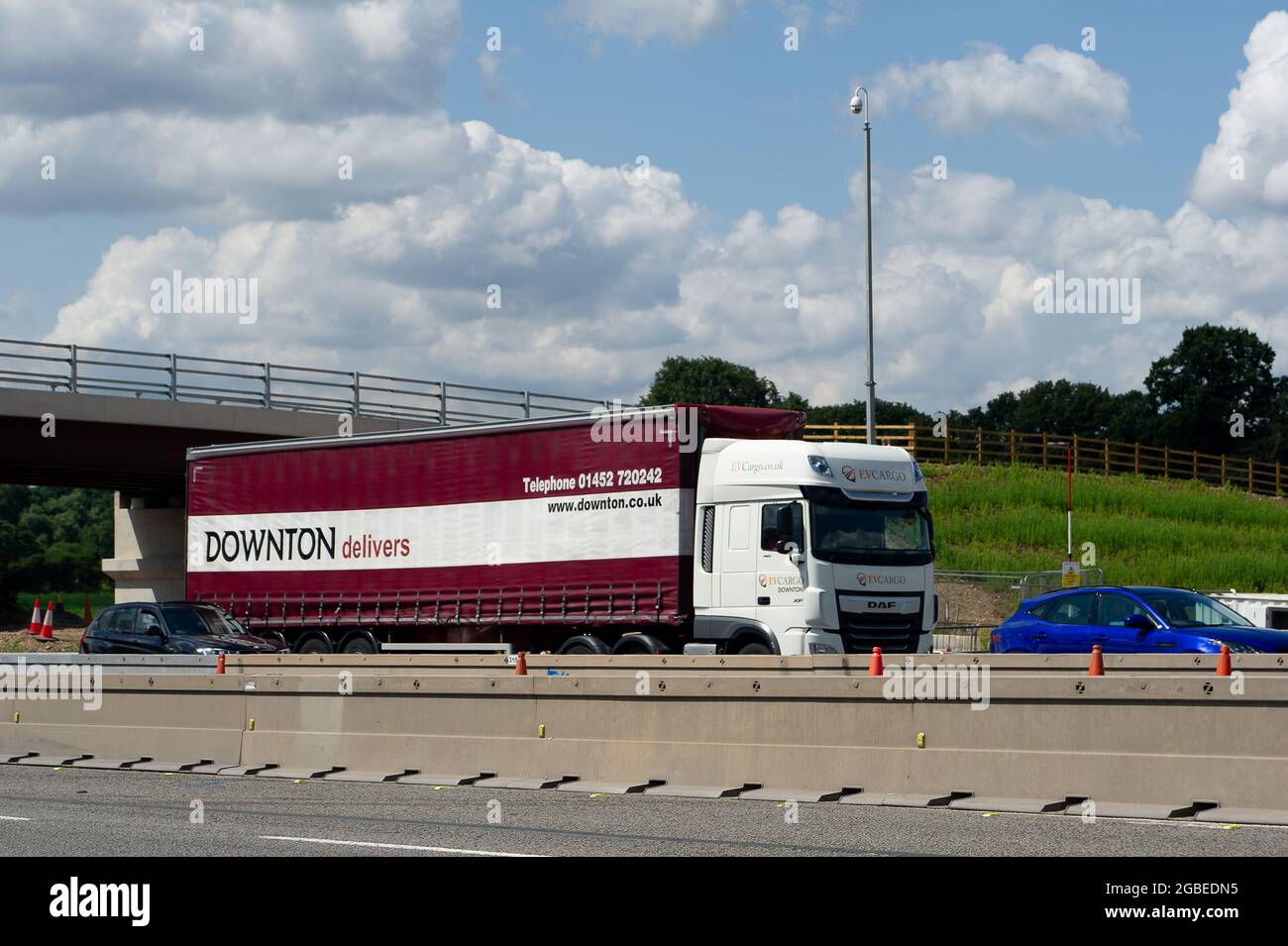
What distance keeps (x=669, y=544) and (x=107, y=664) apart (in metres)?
7.65

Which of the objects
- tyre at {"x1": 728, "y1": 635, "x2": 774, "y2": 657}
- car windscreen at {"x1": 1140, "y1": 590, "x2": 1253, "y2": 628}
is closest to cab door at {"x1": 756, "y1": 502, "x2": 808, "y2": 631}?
tyre at {"x1": 728, "y1": 635, "x2": 774, "y2": 657}

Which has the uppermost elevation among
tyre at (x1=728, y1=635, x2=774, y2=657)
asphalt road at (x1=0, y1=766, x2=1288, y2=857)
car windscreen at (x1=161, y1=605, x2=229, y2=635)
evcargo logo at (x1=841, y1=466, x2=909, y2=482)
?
evcargo logo at (x1=841, y1=466, x2=909, y2=482)

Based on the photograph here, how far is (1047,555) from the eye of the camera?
49.7 m

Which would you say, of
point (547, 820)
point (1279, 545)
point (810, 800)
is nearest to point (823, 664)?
point (810, 800)

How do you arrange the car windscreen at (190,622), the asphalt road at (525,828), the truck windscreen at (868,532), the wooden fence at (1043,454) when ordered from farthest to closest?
the wooden fence at (1043,454)
the car windscreen at (190,622)
the truck windscreen at (868,532)
the asphalt road at (525,828)

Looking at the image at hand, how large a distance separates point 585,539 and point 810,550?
3.81 m

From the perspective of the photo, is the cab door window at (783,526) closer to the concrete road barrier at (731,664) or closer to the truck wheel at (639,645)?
the concrete road barrier at (731,664)

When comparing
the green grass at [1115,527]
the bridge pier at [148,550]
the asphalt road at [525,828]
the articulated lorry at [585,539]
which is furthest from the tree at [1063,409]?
the asphalt road at [525,828]

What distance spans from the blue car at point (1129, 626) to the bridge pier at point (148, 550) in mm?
32043

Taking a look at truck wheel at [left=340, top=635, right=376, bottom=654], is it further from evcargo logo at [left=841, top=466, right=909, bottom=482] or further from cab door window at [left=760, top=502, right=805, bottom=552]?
evcargo logo at [left=841, top=466, right=909, bottom=482]

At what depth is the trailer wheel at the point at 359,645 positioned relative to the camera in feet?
87.2

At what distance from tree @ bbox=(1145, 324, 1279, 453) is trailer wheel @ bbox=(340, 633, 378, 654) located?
93.4 metres

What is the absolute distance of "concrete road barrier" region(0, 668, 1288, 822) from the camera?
458 inches
